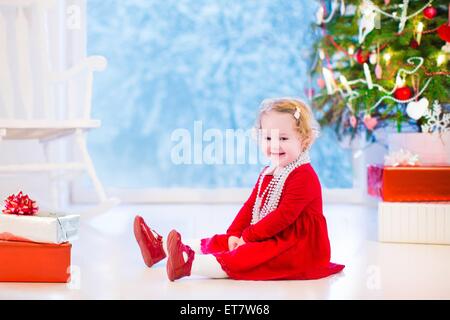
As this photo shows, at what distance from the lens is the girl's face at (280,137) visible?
1.84 meters

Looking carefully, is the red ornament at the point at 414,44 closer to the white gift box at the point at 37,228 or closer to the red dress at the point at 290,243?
the red dress at the point at 290,243

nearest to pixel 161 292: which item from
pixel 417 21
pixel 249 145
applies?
pixel 417 21

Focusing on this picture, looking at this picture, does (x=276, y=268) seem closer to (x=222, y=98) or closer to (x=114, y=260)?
(x=114, y=260)

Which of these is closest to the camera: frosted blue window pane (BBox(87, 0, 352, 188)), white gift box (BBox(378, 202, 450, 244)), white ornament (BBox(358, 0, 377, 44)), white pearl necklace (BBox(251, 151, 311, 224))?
white pearl necklace (BBox(251, 151, 311, 224))

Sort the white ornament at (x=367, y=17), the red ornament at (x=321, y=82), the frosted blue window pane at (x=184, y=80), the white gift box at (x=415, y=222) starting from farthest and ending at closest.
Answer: the frosted blue window pane at (x=184, y=80) → the red ornament at (x=321, y=82) → the white ornament at (x=367, y=17) → the white gift box at (x=415, y=222)

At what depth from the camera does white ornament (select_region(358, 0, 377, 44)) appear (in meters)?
2.68

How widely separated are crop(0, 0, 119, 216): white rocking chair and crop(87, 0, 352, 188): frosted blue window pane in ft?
1.60

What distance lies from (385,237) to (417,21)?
78 centimetres

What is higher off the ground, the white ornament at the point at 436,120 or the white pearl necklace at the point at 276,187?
the white ornament at the point at 436,120

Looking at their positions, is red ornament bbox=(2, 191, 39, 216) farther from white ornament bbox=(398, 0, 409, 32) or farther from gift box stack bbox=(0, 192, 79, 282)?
white ornament bbox=(398, 0, 409, 32)

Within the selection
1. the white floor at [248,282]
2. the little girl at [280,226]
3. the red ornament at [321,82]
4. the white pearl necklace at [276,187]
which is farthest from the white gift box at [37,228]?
the red ornament at [321,82]

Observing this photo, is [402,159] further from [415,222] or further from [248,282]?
[248,282]

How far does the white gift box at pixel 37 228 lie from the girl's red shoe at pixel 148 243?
19 centimetres

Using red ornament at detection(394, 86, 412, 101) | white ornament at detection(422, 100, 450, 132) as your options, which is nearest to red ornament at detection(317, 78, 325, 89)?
red ornament at detection(394, 86, 412, 101)
